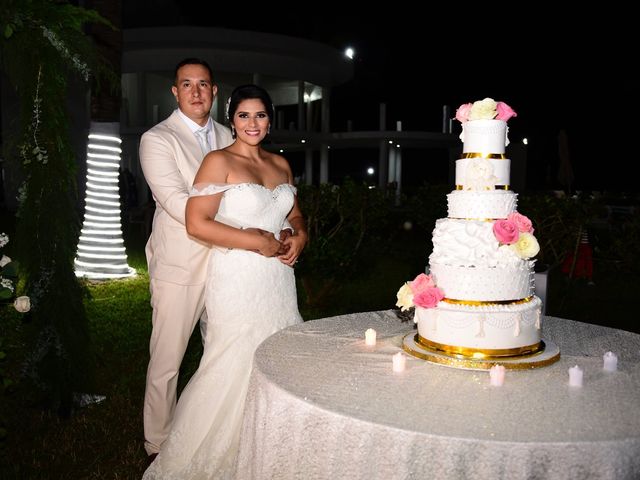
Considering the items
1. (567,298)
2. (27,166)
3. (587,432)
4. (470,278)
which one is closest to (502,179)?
(470,278)

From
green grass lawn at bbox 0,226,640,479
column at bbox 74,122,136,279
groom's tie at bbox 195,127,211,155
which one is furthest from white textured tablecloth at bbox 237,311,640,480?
column at bbox 74,122,136,279

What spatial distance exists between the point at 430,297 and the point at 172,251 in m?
1.92

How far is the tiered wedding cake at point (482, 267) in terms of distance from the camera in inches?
110

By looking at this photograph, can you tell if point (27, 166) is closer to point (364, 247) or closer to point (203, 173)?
point (203, 173)

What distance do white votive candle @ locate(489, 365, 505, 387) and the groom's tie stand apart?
8.36 feet

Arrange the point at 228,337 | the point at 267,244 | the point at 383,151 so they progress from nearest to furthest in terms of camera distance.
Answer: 1. the point at 267,244
2. the point at 228,337
3. the point at 383,151

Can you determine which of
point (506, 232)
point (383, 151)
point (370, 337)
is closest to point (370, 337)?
point (370, 337)

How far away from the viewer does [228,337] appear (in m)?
3.83

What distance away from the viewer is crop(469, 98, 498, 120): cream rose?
9.59ft

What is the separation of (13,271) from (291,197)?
1.65 metres

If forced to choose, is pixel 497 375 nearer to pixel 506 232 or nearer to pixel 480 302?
pixel 480 302

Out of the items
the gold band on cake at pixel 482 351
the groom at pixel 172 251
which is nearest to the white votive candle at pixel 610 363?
the gold band on cake at pixel 482 351

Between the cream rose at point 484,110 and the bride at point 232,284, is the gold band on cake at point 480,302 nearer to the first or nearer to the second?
the cream rose at point 484,110

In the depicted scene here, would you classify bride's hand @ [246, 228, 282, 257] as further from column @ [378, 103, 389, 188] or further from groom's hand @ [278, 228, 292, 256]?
column @ [378, 103, 389, 188]
